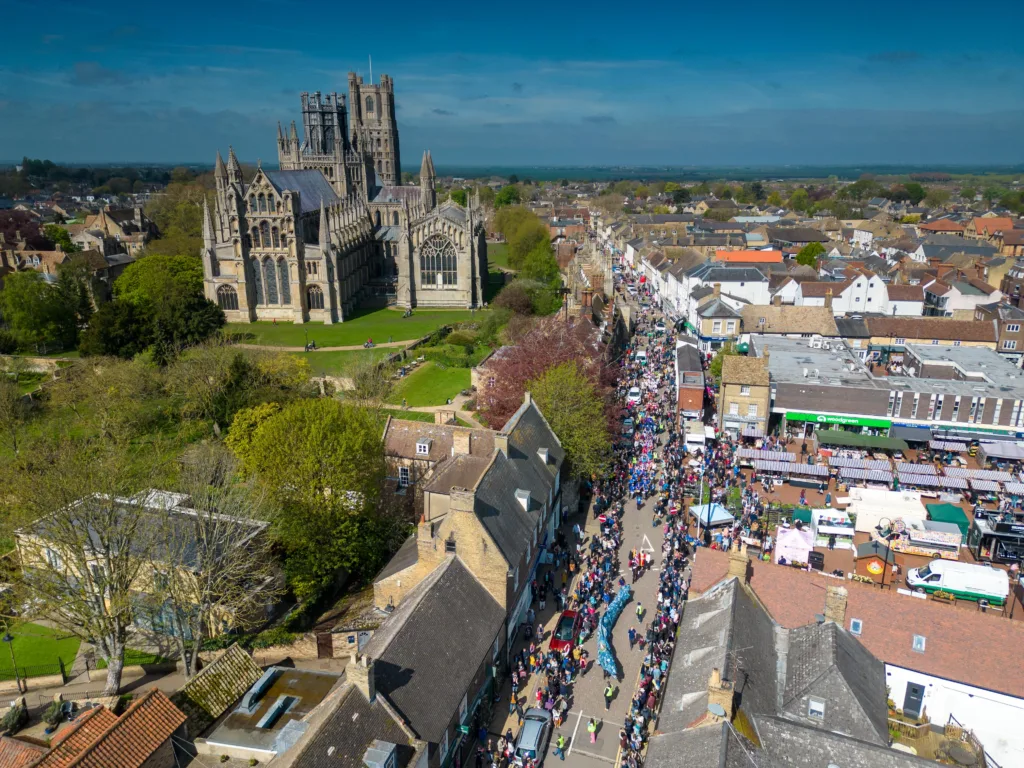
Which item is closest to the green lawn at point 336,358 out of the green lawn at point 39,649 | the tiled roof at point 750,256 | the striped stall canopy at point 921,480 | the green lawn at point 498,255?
the green lawn at point 39,649

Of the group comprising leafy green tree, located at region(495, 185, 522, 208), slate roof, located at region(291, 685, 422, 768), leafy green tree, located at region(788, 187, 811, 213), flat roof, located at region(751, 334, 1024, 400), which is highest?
leafy green tree, located at region(495, 185, 522, 208)

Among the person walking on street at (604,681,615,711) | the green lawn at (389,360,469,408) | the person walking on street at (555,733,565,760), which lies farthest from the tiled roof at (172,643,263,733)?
the green lawn at (389,360,469,408)

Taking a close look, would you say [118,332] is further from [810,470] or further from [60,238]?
[60,238]

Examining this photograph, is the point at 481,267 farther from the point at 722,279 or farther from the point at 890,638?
the point at 890,638

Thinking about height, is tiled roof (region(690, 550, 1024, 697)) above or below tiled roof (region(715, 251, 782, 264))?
below

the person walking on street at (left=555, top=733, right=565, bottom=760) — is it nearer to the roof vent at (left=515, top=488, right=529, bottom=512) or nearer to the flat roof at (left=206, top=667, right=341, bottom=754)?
the flat roof at (left=206, top=667, right=341, bottom=754)

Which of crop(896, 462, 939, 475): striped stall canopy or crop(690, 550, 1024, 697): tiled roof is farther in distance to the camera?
crop(896, 462, 939, 475): striped stall canopy

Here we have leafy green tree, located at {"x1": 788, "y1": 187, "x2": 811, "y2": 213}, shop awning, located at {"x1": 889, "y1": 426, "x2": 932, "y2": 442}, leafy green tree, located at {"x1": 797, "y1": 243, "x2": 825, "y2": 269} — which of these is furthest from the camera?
→ leafy green tree, located at {"x1": 788, "y1": 187, "x2": 811, "y2": 213}
